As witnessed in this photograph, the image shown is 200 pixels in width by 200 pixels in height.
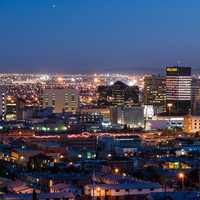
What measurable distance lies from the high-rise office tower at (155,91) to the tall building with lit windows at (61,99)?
18.7 ft

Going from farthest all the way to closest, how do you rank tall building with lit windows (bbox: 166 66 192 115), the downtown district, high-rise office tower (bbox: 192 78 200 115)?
tall building with lit windows (bbox: 166 66 192 115), high-rise office tower (bbox: 192 78 200 115), the downtown district

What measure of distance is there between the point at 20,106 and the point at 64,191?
102 feet

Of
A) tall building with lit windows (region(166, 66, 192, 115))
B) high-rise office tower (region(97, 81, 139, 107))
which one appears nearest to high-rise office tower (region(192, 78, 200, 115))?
tall building with lit windows (region(166, 66, 192, 115))

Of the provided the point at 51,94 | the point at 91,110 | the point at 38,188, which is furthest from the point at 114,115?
the point at 38,188

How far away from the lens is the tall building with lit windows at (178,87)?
175 feet

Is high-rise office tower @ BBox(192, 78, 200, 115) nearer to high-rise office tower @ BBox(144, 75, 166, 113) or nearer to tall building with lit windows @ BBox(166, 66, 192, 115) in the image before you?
tall building with lit windows @ BBox(166, 66, 192, 115)

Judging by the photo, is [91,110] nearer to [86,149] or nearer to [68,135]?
[68,135]

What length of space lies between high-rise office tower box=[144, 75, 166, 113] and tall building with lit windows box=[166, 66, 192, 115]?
2.33 feet

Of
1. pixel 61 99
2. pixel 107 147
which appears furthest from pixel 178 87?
pixel 107 147

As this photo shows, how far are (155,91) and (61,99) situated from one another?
8.85m

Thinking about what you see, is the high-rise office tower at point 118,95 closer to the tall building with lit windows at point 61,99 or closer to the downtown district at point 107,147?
the downtown district at point 107,147

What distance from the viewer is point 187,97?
5394cm

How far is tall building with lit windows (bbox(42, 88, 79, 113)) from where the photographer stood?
50541mm

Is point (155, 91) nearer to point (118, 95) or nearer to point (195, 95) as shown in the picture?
point (118, 95)
